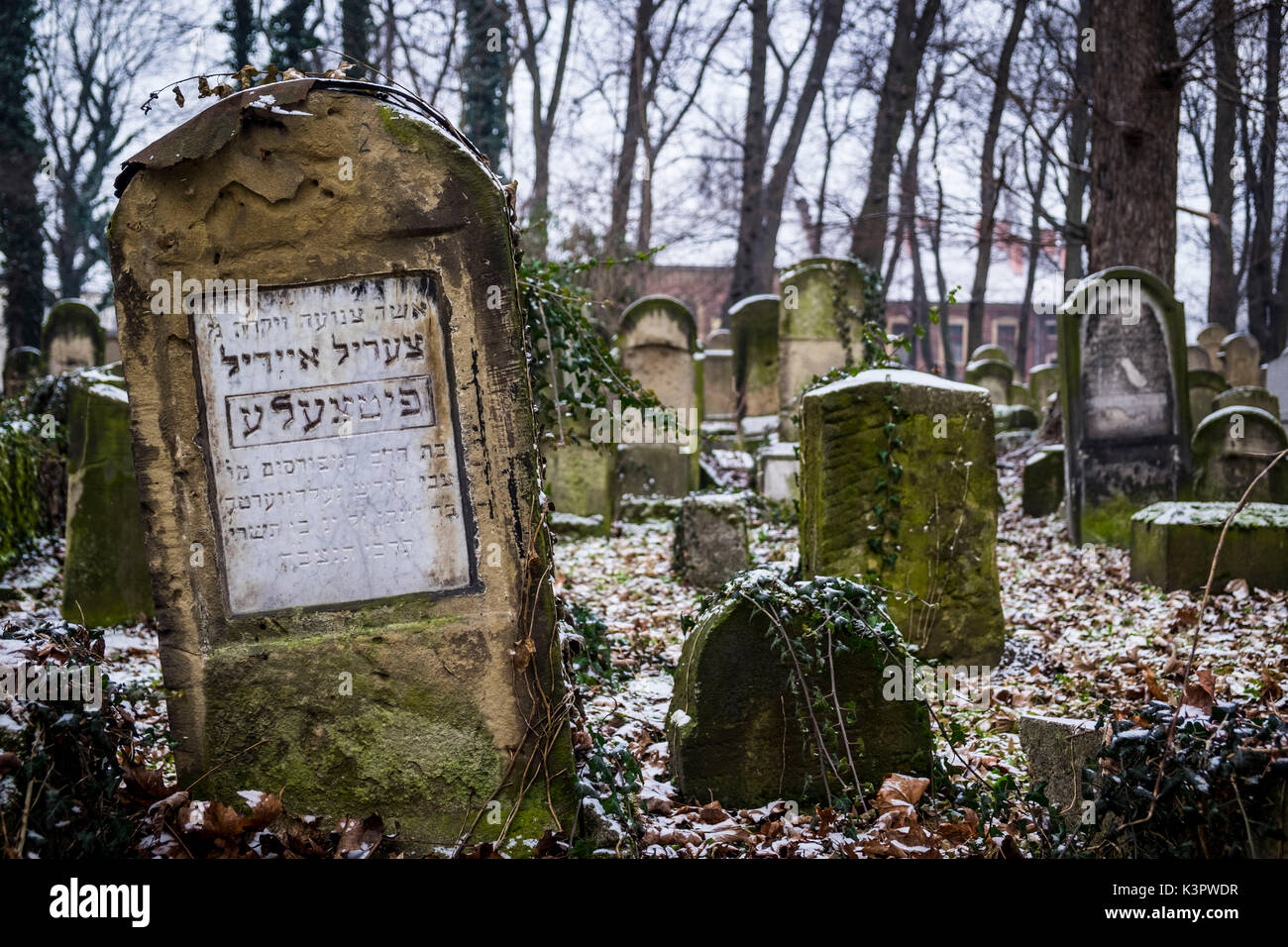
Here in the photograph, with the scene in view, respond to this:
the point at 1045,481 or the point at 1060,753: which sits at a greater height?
the point at 1045,481

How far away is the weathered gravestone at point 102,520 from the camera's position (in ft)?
20.5

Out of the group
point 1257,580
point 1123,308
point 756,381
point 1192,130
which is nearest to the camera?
point 1257,580

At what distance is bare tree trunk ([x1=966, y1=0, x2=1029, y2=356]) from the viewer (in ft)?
46.0

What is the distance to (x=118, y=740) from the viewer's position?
116 inches

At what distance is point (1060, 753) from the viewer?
3.22 meters

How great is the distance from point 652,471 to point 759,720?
7.22 metres

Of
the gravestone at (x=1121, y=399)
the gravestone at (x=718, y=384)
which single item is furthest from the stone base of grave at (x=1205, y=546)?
the gravestone at (x=718, y=384)

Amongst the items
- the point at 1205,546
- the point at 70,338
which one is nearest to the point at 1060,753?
the point at 1205,546

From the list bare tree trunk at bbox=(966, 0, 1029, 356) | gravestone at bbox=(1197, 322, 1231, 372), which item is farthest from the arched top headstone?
gravestone at bbox=(1197, 322, 1231, 372)

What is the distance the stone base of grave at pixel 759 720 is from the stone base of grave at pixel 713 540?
3708mm

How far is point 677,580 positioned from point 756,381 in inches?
358

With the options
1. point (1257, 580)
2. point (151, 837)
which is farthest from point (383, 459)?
point (1257, 580)

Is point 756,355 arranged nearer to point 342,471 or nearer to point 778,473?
point 778,473
